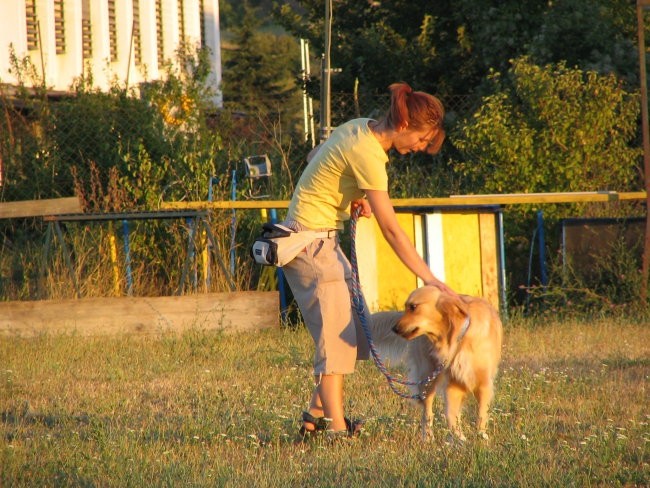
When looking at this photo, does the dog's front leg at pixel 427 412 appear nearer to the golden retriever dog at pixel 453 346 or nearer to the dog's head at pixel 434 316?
the golden retriever dog at pixel 453 346

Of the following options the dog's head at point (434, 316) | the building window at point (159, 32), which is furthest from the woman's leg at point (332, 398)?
the building window at point (159, 32)

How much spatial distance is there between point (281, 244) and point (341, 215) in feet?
1.22

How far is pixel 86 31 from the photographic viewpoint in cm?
2161

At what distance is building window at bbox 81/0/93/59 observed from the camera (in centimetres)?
2152

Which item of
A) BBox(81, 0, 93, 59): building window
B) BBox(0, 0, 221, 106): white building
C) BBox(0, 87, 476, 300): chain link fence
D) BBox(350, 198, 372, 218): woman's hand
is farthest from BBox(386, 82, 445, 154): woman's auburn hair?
BBox(81, 0, 93, 59): building window

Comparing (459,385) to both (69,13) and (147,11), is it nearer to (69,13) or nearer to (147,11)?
(69,13)

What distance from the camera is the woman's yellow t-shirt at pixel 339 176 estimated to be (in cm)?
475

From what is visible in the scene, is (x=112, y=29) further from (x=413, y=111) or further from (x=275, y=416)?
(x=413, y=111)

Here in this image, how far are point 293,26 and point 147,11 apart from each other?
4.40m

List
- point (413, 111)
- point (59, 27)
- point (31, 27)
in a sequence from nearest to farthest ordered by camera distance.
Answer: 1. point (413, 111)
2. point (31, 27)
3. point (59, 27)

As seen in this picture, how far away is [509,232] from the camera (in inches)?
418

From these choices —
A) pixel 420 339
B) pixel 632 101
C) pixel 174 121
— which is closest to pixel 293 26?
pixel 174 121

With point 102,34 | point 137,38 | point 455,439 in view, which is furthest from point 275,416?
point 137,38

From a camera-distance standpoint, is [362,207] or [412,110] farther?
[362,207]
